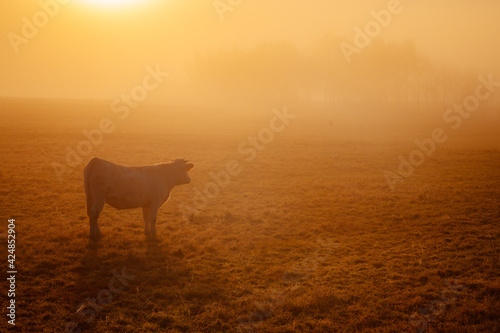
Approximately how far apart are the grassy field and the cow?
0.85 m

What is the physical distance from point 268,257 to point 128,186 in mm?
4100

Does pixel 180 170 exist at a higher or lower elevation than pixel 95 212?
higher

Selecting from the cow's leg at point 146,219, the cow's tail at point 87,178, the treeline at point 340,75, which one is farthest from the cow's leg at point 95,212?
the treeline at point 340,75

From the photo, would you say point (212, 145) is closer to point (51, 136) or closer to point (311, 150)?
point (311, 150)

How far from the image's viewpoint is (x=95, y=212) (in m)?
8.30

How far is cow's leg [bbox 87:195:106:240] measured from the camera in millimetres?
8180

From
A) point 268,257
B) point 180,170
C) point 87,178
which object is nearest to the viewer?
point 87,178

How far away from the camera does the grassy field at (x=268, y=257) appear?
5660 mm

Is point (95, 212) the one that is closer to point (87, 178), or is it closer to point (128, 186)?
point (87, 178)

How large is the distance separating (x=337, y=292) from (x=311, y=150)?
2096cm

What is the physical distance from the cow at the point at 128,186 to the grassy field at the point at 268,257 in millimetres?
852

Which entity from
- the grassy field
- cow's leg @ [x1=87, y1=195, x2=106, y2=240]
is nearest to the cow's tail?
cow's leg @ [x1=87, y1=195, x2=106, y2=240]

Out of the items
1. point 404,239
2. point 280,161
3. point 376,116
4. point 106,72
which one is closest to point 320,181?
point 280,161

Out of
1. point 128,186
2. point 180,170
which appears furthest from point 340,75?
point 128,186
